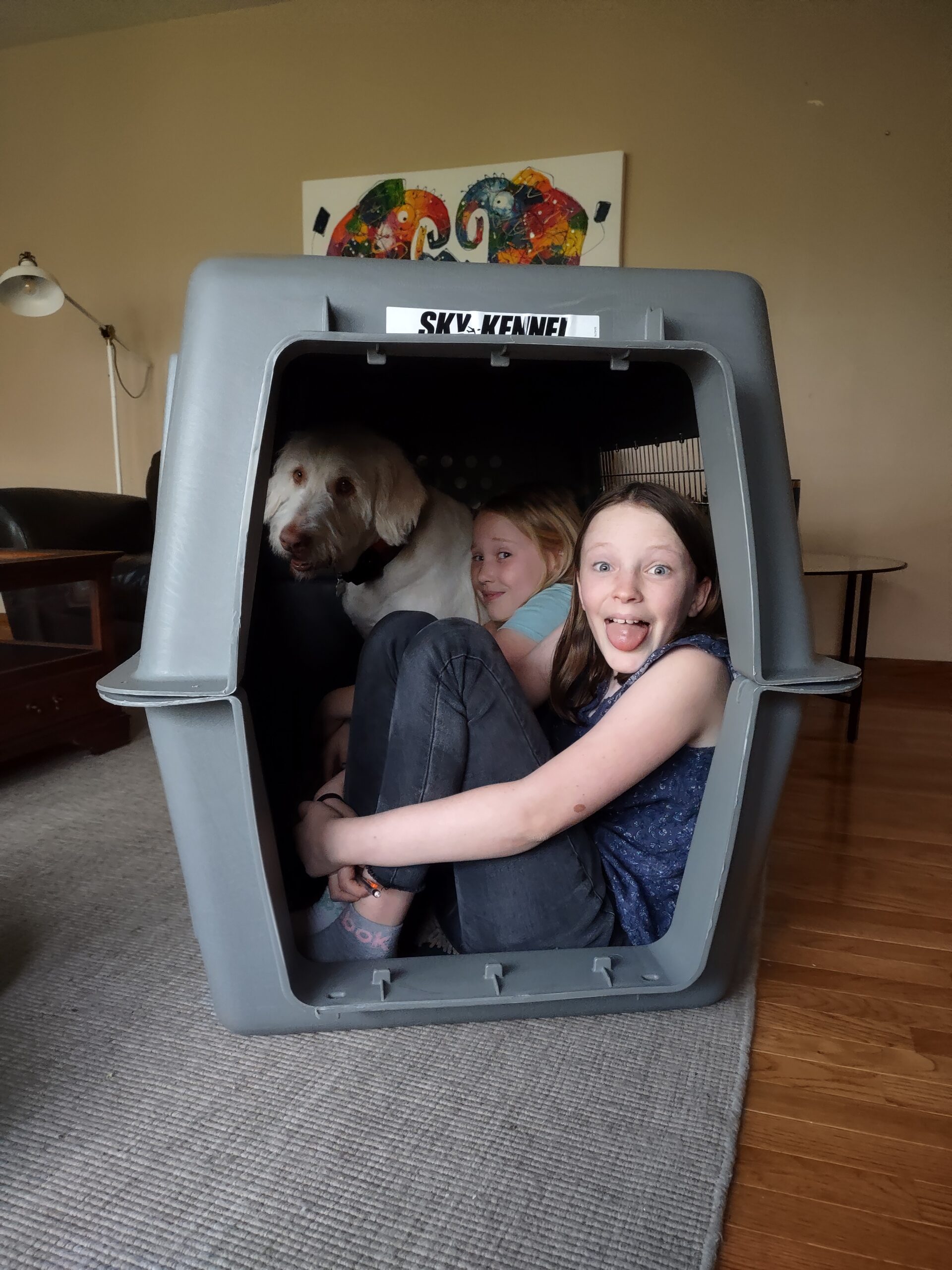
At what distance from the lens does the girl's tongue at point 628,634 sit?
87cm

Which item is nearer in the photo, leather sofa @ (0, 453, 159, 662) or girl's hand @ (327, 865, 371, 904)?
girl's hand @ (327, 865, 371, 904)

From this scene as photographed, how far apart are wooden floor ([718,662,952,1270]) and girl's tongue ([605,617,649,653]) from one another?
44 cm

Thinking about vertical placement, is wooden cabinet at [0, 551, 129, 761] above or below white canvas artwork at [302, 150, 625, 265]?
below

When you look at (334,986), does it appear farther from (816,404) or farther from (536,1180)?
(816,404)

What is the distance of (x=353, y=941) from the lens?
908 mm

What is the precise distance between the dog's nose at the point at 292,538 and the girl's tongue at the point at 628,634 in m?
0.49

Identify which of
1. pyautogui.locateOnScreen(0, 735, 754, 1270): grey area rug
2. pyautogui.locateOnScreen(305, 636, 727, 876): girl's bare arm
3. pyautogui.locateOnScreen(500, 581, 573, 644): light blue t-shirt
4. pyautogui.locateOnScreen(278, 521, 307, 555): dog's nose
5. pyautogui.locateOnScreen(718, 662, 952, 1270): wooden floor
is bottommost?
pyautogui.locateOnScreen(718, 662, 952, 1270): wooden floor

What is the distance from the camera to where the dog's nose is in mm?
1150

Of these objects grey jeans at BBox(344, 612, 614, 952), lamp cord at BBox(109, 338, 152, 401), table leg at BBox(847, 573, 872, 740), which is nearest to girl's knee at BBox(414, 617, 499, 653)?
grey jeans at BBox(344, 612, 614, 952)

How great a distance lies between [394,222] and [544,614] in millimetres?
2565

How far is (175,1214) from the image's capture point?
2.10 feet

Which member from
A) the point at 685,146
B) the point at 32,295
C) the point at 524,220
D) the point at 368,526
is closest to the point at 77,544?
the point at 32,295

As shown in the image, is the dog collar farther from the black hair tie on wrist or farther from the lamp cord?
the lamp cord

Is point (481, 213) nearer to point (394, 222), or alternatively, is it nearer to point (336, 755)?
point (394, 222)
